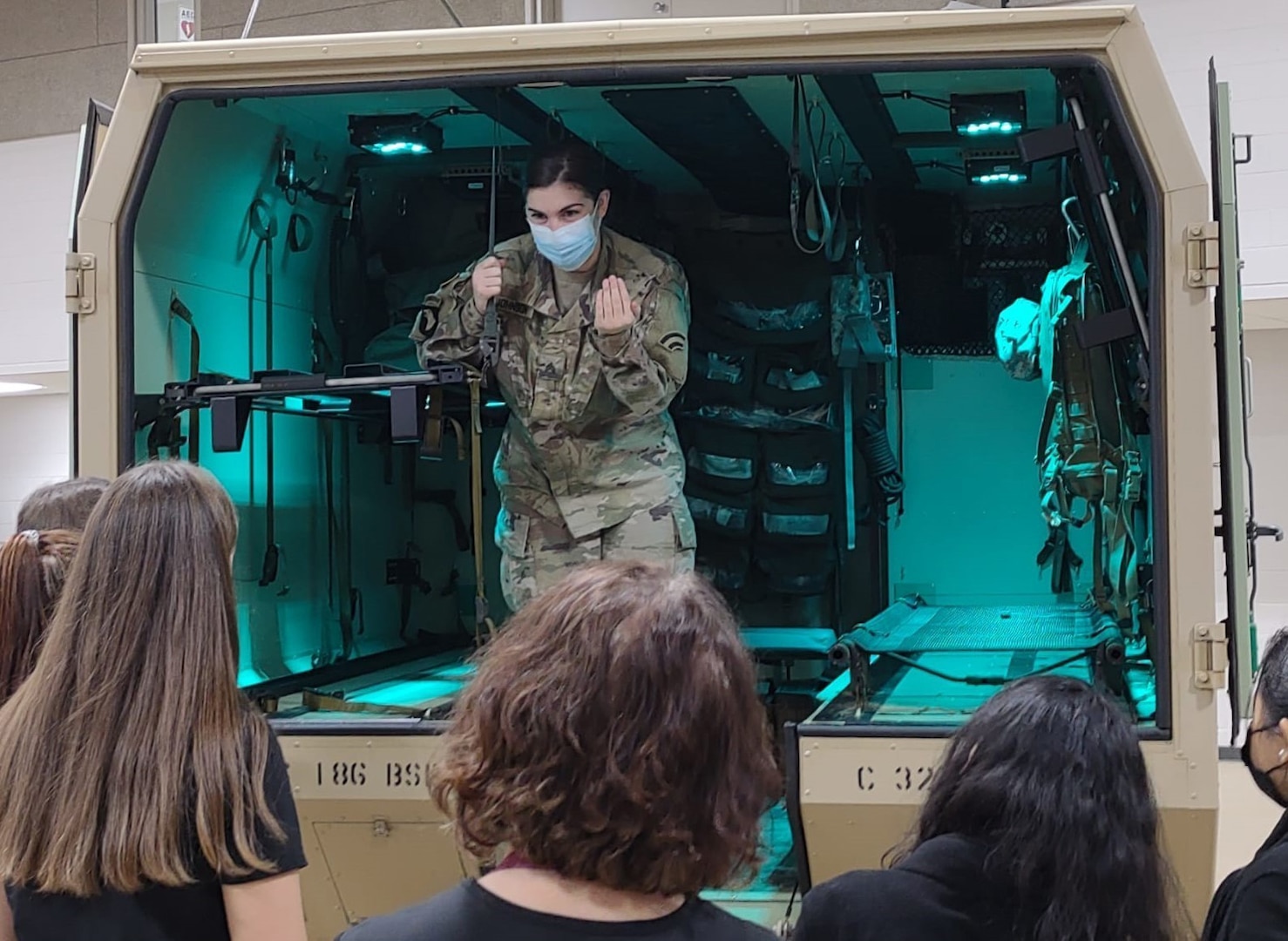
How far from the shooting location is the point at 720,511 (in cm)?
550

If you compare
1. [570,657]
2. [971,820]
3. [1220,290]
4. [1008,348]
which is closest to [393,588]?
[1008,348]

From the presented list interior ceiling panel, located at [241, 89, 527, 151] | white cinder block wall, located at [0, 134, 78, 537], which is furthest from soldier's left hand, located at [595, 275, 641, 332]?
white cinder block wall, located at [0, 134, 78, 537]

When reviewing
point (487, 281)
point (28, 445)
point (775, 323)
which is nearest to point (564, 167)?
point (487, 281)

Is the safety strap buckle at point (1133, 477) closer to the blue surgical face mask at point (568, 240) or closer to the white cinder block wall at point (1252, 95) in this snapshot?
the blue surgical face mask at point (568, 240)

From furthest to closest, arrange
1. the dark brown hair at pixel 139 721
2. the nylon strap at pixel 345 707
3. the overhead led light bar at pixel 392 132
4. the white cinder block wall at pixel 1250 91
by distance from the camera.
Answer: the white cinder block wall at pixel 1250 91 < the overhead led light bar at pixel 392 132 < the nylon strap at pixel 345 707 < the dark brown hair at pixel 139 721

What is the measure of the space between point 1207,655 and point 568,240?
1.98m

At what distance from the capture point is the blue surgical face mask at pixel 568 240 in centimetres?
381

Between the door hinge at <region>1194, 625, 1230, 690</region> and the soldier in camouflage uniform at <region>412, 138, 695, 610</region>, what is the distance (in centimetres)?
151

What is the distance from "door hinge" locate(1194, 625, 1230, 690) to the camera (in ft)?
9.43

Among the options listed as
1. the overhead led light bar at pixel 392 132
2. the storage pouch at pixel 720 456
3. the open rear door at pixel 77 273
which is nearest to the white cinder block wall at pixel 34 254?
the overhead led light bar at pixel 392 132

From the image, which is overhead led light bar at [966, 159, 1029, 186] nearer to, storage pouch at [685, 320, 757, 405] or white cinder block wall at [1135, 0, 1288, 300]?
storage pouch at [685, 320, 757, 405]

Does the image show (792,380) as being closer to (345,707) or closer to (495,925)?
(345,707)

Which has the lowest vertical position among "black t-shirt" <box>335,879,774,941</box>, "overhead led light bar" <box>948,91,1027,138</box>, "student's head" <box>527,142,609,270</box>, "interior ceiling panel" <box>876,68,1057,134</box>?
"black t-shirt" <box>335,879,774,941</box>

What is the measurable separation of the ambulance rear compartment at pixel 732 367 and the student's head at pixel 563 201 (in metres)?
0.22
